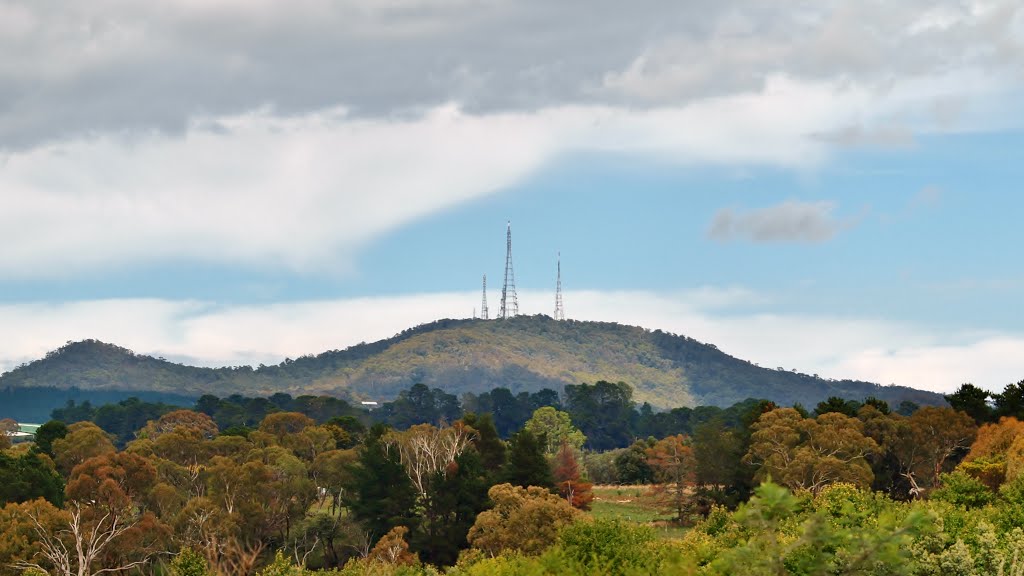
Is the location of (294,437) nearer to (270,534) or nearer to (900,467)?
(270,534)

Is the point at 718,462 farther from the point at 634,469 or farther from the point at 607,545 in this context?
the point at 607,545

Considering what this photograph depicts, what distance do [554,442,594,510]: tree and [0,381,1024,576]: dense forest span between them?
27 centimetres

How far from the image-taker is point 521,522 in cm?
8000

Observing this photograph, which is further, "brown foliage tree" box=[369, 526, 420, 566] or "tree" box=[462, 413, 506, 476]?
"tree" box=[462, 413, 506, 476]

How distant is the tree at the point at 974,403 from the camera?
4641 inches

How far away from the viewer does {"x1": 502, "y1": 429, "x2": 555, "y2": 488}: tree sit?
104m

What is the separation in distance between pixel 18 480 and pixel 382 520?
29773mm

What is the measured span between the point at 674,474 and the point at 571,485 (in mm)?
15732

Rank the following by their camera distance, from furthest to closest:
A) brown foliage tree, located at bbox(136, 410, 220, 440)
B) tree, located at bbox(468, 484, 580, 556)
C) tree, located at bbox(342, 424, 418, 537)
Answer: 1. brown foliage tree, located at bbox(136, 410, 220, 440)
2. tree, located at bbox(342, 424, 418, 537)
3. tree, located at bbox(468, 484, 580, 556)

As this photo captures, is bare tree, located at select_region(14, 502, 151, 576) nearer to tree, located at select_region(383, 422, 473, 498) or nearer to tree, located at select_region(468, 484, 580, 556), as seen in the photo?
tree, located at select_region(468, 484, 580, 556)

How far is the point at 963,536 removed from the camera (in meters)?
58.1

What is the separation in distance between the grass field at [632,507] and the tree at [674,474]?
62.4 inches

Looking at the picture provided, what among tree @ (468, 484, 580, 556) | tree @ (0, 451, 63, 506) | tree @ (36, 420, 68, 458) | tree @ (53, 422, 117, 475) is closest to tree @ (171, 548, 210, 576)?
tree @ (468, 484, 580, 556)

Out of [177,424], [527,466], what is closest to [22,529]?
[527,466]
